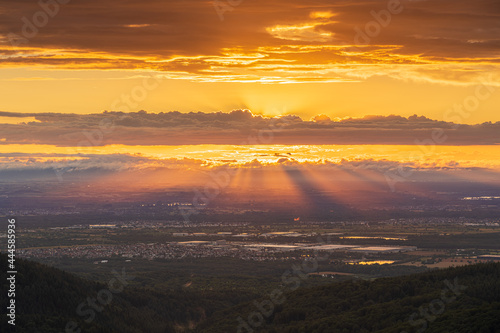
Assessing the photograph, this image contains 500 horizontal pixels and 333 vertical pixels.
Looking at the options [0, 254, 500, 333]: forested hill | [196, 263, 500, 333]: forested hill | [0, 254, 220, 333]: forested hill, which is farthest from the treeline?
[196, 263, 500, 333]: forested hill

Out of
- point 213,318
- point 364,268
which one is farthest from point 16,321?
point 364,268

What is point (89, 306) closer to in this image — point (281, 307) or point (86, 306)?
point (86, 306)

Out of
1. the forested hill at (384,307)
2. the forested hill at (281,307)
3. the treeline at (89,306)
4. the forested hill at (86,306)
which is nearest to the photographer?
the forested hill at (384,307)

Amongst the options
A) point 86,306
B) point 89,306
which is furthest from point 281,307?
point 86,306

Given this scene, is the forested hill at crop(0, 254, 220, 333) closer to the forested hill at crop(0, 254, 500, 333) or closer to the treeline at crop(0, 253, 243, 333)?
the treeline at crop(0, 253, 243, 333)

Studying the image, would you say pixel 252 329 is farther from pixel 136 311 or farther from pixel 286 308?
pixel 136 311

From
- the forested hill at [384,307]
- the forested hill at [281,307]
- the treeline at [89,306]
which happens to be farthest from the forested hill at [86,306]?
the forested hill at [384,307]

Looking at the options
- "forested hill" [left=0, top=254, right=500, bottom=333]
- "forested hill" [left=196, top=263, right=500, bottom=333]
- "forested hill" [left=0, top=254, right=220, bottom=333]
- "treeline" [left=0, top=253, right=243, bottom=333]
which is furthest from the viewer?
"treeline" [left=0, top=253, right=243, bottom=333]

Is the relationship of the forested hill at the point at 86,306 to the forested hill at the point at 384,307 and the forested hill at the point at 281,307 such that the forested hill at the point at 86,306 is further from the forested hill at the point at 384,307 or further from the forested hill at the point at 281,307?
the forested hill at the point at 384,307

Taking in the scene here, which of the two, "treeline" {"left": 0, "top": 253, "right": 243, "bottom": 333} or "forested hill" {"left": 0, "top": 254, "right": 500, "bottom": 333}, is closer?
"forested hill" {"left": 0, "top": 254, "right": 500, "bottom": 333}
